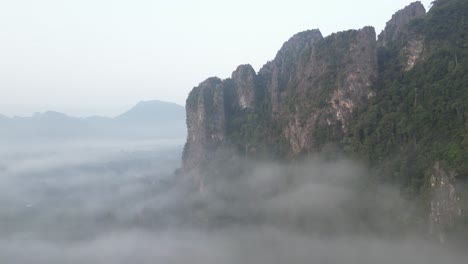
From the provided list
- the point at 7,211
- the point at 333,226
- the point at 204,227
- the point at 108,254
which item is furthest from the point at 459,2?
the point at 7,211

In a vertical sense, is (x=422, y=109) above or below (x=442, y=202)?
above

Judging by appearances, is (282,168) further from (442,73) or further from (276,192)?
(442,73)

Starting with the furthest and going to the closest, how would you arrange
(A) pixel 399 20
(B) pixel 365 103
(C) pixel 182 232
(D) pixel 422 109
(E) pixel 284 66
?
(E) pixel 284 66
(C) pixel 182 232
(A) pixel 399 20
(B) pixel 365 103
(D) pixel 422 109

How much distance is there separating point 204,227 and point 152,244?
31.6 feet

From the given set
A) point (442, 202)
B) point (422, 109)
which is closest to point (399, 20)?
point (422, 109)

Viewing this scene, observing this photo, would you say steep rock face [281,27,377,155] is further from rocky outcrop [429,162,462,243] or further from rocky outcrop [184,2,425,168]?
rocky outcrop [429,162,462,243]

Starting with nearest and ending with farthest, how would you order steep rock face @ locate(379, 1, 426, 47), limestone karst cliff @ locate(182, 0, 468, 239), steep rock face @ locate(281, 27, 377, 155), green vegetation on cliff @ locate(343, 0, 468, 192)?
green vegetation on cliff @ locate(343, 0, 468, 192), limestone karst cliff @ locate(182, 0, 468, 239), steep rock face @ locate(281, 27, 377, 155), steep rock face @ locate(379, 1, 426, 47)

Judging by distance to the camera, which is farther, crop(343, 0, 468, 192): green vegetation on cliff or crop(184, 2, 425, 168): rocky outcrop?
crop(184, 2, 425, 168): rocky outcrop

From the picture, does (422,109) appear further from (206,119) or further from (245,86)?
(206,119)

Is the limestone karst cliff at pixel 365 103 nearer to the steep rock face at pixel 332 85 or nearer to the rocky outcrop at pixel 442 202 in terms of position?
the steep rock face at pixel 332 85

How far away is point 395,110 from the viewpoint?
48.1m

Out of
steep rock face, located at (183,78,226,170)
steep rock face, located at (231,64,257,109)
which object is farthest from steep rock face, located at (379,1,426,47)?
steep rock face, located at (183,78,226,170)

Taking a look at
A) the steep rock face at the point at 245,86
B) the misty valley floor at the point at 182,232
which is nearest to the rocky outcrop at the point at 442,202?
the misty valley floor at the point at 182,232

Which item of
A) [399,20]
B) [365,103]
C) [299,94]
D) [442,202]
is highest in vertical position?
[399,20]
